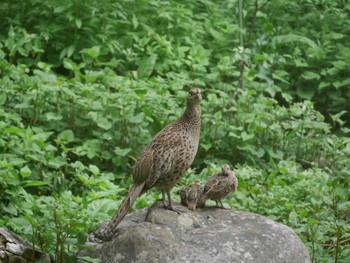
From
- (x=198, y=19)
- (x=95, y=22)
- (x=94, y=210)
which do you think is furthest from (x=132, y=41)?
(x=94, y=210)

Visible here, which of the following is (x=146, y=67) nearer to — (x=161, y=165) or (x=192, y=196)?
(x=192, y=196)

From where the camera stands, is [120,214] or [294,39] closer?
[120,214]

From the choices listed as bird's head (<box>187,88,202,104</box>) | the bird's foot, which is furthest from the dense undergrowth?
bird's head (<box>187,88,202,104</box>)

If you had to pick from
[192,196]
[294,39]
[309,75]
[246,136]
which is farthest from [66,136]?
[294,39]

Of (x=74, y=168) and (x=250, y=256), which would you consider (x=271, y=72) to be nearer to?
(x=74, y=168)

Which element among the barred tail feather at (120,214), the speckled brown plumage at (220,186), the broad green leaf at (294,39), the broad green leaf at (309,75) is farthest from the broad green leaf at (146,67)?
the barred tail feather at (120,214)

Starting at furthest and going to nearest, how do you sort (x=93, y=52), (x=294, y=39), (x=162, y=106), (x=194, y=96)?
1. (x=294, y=39)
2. (x=93, y=52)
3. (x=162, y=106)
4. (x=194, y=96)

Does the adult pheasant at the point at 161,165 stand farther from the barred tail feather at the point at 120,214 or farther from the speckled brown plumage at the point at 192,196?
the speckled brown plumage at the point at 192,196

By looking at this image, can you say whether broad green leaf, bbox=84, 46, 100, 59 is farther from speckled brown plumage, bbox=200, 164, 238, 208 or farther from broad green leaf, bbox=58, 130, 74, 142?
speckled brown plumage, bbox=200, 164, 238, 208

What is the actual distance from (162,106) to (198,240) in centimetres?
429

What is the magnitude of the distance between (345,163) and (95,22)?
14.3ft

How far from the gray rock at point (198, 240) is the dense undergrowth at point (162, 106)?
17.8 inches

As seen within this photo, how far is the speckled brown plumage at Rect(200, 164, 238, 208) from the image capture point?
6.84 m

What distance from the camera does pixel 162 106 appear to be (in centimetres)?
1038
